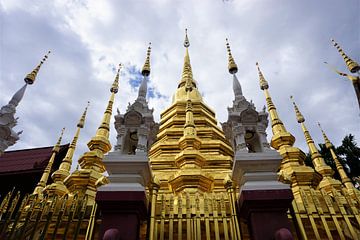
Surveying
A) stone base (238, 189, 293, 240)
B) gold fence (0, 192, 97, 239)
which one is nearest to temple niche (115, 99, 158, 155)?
gold fence (0, 192, 97, 239)

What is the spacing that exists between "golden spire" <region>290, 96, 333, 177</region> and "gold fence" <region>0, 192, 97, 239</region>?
9.02m

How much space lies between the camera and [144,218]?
4.96m

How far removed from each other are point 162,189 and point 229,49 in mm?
4554

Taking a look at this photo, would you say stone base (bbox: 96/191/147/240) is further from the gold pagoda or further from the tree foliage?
the tree foliage

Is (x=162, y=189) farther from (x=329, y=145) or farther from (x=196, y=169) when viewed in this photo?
(x=329, y=145)

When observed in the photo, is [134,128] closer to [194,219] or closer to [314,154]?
[194,219]

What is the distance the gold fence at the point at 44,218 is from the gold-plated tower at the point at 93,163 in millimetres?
3420

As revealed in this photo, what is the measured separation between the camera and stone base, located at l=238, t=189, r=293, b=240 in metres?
4.55

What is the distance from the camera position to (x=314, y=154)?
1184 centimetres

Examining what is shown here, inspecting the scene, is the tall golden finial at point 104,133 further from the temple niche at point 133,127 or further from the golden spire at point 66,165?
the temple niche at point 133,127

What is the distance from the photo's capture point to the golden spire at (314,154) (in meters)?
11.1

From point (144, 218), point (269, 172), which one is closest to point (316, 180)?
point (269, 172)

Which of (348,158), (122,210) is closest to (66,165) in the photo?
(122,210)

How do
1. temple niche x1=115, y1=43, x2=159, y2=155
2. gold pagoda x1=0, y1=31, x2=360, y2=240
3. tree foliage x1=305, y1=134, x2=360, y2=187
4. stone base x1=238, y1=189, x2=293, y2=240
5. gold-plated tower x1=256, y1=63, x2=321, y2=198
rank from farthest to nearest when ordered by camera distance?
tree foliage x1=305, y1=134, x2=360, y2=187
gold-plated tower x1=256, y1=63, x2=321, y2=198
temple niche x1=115, y1=43, x2=159, y2=155
gold pagoda x1=0, y1=31, x2=360, y2=240
stone base x1=238, y1=189, x2=293, y2=240
